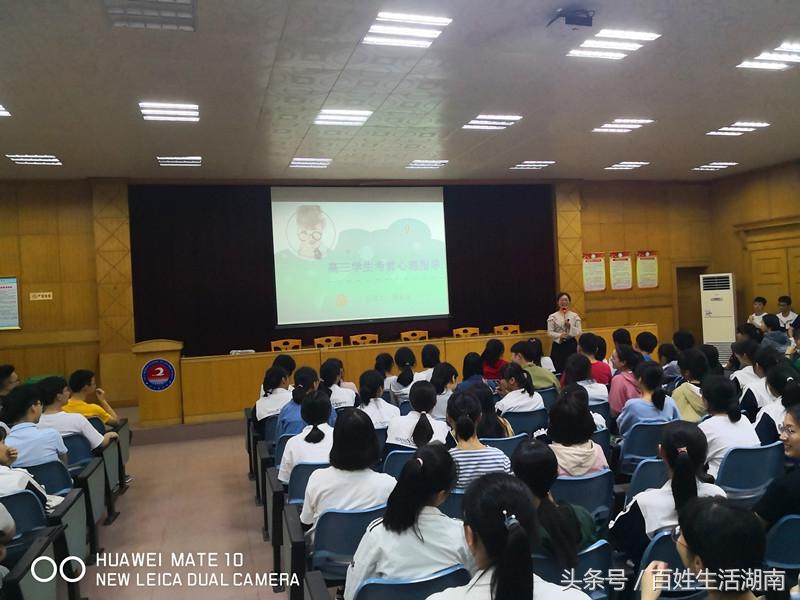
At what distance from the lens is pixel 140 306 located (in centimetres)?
921

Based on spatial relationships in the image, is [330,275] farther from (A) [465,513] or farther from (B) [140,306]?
(A) [465,513]

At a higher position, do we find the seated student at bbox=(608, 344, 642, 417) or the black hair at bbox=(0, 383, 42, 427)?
the black hair at bbox=(0, 383, 42, 427)

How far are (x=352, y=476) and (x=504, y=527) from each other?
1130mm

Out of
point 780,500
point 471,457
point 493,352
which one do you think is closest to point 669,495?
point 780,500

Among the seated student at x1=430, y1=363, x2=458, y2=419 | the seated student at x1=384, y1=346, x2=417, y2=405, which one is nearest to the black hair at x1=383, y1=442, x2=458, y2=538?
the seated student at x1=430, y1=363, x2=458, y2=419

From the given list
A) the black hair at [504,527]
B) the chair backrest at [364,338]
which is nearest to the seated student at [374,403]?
the black hair at [504,527]

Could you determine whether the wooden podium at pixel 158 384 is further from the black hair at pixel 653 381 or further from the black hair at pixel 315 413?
the black hair at pixel 653 381

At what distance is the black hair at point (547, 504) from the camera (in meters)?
1.65

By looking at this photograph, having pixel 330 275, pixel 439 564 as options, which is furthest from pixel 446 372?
pixel 330 275

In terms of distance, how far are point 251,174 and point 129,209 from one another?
2007mm

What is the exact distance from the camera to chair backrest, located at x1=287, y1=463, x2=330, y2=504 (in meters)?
2.92

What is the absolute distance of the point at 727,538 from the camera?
4.26 ft

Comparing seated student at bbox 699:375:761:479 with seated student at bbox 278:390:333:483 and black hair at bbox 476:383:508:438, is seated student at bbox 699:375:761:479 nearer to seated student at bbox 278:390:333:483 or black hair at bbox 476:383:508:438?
black hair at bbox 476:383:508:438

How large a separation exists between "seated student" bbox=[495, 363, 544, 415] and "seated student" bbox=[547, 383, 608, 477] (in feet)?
4.11
